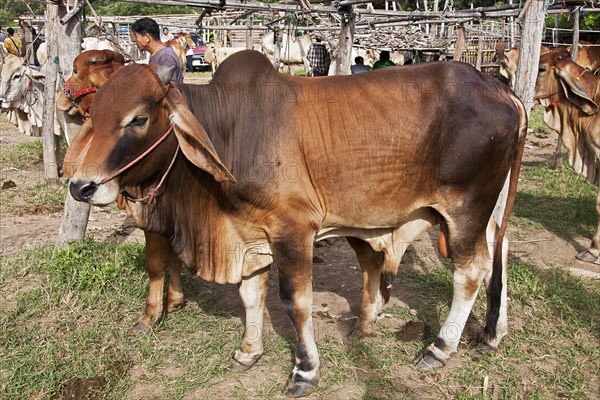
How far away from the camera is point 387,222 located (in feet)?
10.4

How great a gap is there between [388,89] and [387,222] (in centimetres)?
72

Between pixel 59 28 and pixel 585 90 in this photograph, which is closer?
pixel 59 28

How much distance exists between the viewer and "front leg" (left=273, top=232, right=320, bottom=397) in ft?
9.61

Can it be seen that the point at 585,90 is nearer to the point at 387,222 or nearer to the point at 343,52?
the point at 343,52

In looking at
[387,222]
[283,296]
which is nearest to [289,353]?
[283,296]

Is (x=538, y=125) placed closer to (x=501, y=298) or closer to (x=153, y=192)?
(x=501, y=298)

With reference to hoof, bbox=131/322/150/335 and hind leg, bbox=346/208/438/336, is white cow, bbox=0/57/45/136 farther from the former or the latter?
hind leg, bbox=346/208/438/336

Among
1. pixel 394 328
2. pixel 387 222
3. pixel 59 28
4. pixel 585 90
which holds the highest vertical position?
pixel 59 28

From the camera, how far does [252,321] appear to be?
132 inches

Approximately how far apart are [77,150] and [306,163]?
115 centimetres

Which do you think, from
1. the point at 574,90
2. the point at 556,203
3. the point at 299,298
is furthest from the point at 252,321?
the point at 556,203

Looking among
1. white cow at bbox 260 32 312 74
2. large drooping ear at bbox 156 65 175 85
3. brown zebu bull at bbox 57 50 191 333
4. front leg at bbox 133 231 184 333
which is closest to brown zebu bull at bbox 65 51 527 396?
large drooping ear at bbox 156 65 175 85

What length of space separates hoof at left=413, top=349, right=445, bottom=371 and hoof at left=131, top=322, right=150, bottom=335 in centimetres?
168

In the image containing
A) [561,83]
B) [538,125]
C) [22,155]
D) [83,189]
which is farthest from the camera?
[538,125]
